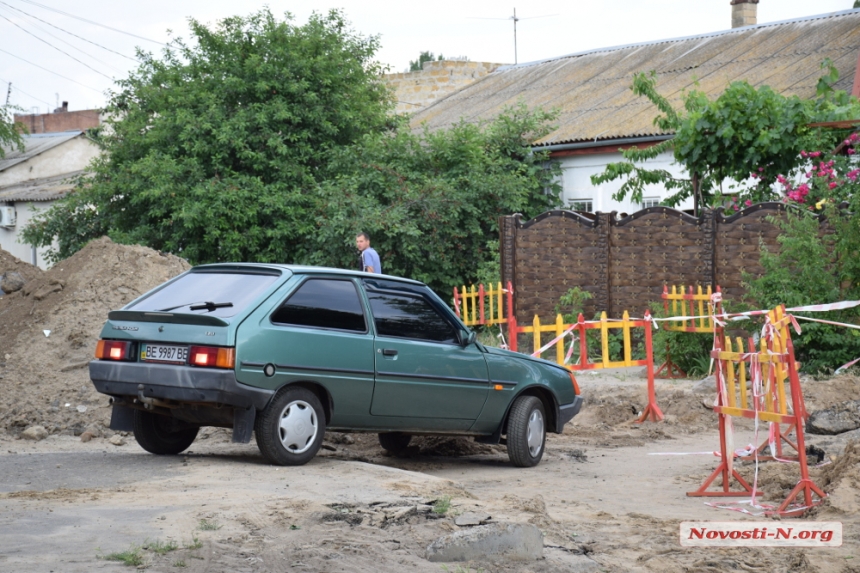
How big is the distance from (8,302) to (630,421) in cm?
853

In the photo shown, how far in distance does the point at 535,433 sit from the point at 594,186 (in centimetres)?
1411

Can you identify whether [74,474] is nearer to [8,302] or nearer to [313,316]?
[313,316]

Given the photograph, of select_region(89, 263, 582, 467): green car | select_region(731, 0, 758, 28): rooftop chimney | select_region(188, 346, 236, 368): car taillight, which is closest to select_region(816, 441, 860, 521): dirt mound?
select_region(89, 263, 582, 467): green car

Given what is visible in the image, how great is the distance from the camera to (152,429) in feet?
28.7

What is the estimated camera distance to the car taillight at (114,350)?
8133mm

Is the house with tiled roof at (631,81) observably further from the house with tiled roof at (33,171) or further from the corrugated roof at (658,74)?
the house with tiled roof at (33,171)

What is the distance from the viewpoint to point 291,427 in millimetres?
7934

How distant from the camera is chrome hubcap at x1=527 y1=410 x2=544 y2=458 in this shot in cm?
941

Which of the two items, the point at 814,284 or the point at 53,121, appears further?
the point at 53,121

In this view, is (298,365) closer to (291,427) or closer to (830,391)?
(291,427)

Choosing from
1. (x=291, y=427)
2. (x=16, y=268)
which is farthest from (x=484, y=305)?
(x=291, y=427)

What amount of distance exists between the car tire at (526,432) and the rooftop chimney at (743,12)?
23.6 metres

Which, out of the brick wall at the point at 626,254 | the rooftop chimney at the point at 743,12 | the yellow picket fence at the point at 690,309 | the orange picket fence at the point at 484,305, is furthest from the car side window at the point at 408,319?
the rooftop chimney at the point at 743,12

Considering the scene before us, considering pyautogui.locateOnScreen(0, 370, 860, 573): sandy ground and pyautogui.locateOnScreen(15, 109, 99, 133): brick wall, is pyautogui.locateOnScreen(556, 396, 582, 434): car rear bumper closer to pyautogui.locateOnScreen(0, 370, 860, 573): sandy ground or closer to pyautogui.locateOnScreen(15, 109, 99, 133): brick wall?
pyautogui.locateOnScreen(0, 370, 860, 573): sandy ground
